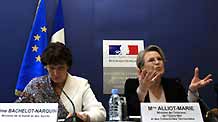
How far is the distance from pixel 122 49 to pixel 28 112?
172cm

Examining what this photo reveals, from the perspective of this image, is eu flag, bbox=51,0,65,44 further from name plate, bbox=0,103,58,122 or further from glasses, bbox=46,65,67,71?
name plate, bbox=0,103,58,122

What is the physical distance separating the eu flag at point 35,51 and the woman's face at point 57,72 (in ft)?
2.47

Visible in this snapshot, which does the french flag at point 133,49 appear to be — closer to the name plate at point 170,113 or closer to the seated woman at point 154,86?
the seated woman at point 154,86

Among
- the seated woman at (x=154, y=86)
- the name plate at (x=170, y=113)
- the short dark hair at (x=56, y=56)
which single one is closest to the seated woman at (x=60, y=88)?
the short dark hair at (x=56, y=56)

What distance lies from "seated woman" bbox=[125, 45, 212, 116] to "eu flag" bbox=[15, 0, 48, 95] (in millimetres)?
954

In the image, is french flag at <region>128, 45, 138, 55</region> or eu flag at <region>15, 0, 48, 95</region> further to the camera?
french flag at <region>128, 45, 138, 55</region>

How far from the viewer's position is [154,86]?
7.77 ft

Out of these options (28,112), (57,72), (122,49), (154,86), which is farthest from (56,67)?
(122,49)

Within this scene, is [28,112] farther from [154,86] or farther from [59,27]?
[59,27]

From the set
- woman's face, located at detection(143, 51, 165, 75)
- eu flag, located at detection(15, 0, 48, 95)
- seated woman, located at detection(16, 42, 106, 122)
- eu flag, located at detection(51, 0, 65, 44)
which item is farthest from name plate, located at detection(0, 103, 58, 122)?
eu flag, located at detection(51, 0, 65, 44)

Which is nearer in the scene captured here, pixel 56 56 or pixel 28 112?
pixel 28 112

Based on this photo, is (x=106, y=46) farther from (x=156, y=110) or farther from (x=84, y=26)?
(x=156, y=110)

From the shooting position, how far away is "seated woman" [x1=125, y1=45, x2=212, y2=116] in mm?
2069

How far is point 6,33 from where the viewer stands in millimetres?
3145
